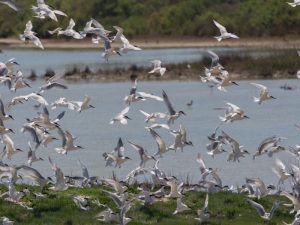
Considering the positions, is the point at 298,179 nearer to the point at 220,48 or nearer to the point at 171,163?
the point at 171,163

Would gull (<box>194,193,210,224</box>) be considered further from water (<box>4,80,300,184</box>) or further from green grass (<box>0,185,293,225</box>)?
water (<box>4,80,300,184</box>)

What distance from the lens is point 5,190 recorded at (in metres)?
15.4

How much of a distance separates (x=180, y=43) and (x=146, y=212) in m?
60.2

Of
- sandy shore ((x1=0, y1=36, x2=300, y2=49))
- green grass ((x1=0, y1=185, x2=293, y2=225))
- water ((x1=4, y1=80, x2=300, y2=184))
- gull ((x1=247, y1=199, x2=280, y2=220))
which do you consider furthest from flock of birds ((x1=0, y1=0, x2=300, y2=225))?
sandy shore ((x1=0, y1=36, x2=300, y2=49))

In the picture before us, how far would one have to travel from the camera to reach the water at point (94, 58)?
55.0 meters

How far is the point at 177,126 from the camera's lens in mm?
30312

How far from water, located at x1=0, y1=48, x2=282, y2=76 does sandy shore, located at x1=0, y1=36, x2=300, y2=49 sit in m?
1.21

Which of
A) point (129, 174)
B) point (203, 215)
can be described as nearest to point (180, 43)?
point (129, 174)

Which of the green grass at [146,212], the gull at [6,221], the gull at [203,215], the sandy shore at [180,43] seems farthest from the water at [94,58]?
the gull at [6,221]

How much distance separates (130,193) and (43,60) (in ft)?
164

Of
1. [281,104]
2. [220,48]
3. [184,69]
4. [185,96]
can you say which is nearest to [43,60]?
[220,48]

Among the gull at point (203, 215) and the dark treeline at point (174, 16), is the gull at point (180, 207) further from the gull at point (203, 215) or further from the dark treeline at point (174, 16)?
the dark treeline at point (174, 16)

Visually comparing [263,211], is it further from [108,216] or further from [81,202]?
[81,202]

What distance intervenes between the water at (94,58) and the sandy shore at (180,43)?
1.21 metres
